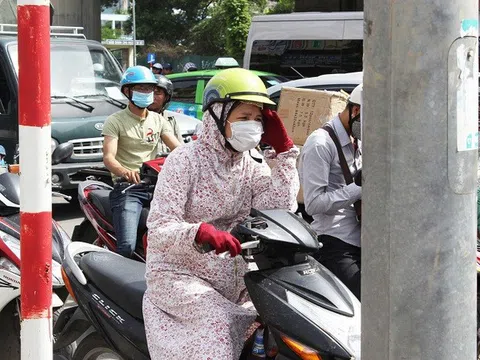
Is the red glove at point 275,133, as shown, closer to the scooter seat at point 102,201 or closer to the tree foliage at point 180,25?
the scooter seat at point 102,201

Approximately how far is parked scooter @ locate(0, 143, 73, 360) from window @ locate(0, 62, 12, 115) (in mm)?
5722

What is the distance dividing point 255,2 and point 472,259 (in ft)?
165

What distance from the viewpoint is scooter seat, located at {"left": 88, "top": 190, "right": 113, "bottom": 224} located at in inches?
232

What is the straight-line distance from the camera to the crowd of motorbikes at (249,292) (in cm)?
306

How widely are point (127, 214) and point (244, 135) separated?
2.29 meters

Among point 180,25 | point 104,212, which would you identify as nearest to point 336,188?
point 104,212

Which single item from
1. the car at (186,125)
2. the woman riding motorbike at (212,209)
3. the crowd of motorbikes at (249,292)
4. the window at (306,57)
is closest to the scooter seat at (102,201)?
the crowd of motorbikes at (249,292)

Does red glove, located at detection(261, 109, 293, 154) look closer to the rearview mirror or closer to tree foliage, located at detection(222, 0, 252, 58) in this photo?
the rearview mirror

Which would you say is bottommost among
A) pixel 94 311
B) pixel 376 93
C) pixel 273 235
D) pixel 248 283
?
pixel 94 311

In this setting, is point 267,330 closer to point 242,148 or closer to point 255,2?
point 242,148

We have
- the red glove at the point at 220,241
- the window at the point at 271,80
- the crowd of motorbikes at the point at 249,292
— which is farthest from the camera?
the window at the point at 271,80

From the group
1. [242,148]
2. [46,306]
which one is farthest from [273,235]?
[46,306]

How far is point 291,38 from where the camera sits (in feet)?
45.3

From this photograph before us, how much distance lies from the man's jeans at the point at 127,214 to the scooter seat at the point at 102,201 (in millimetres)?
128
